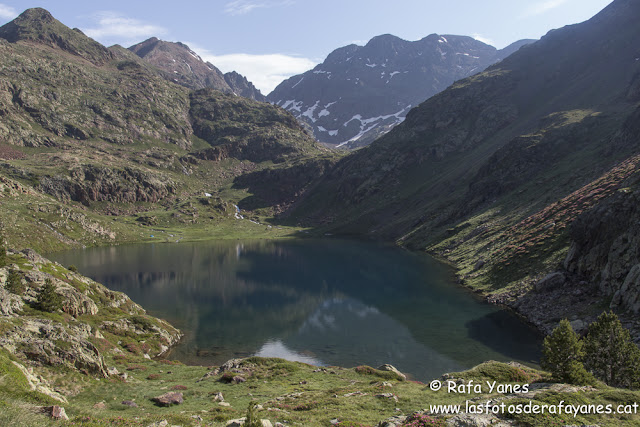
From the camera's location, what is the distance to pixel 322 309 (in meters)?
73.8

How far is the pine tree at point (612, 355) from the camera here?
26.7m

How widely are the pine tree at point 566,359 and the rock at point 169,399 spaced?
26274mm

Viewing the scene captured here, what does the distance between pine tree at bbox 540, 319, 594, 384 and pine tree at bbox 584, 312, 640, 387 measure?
4.09 meters

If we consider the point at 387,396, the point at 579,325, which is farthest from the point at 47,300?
the point at 579,325

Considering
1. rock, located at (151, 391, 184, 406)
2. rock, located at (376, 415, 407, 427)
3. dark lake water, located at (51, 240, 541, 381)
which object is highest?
rock, located at (376, 415, 407, 427)

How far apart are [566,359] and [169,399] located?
91.2 feet

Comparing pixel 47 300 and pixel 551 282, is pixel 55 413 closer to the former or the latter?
pixel 47 300

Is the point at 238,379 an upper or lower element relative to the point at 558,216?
lower

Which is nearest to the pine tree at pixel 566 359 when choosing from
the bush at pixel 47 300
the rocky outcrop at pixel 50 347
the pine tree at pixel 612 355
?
the pine tree at pixel 612 355

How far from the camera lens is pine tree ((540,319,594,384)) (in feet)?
77.4

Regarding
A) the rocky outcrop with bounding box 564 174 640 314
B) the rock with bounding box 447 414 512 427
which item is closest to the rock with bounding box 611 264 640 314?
the rocky outcrop with bounding box 564 174 640 314

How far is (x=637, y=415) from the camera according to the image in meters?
18.2

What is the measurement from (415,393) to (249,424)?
1870 cm

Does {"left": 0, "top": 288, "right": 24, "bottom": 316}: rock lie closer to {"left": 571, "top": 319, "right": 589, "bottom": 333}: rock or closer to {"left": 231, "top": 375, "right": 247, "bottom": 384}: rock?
{"left": 231, "top": 375, "right": 247, "bottom": 384}: rock
